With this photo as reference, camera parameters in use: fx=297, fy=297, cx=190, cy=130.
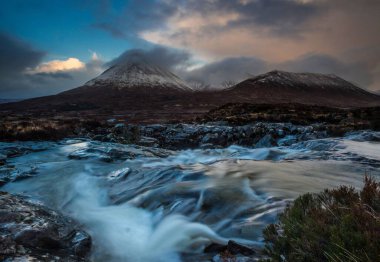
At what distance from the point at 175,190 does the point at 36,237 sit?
401 centimetres

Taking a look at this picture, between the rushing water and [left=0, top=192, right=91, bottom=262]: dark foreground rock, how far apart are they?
0.48 meters

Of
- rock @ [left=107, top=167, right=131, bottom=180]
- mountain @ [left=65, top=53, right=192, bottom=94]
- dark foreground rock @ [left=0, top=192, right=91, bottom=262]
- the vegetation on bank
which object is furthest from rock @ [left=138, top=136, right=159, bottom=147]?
mountain @ [left=65, top=53, right=192, bottom=94]

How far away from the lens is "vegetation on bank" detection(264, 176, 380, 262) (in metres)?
2.86

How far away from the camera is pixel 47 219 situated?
18.8 feet

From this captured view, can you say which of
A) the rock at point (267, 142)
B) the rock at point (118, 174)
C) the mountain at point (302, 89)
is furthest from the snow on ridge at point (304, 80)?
the rock at point (118, 174)

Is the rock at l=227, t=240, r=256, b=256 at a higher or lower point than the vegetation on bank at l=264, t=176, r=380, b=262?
lower

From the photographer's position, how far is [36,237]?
487 centimetres

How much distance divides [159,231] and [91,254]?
151 centimetres

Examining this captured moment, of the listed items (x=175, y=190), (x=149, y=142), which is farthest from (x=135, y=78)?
(x=175, y=190)

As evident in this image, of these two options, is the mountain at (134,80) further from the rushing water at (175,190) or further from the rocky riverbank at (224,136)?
the rushing water at (175,190)

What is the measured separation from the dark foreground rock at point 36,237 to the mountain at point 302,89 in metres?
96.1

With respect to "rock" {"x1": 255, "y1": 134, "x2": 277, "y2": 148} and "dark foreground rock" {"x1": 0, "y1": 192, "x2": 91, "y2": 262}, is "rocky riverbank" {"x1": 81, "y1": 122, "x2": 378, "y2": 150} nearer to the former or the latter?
"rock" {"x1": 255, "y1": 134, "x2": 277, "y2": 148}

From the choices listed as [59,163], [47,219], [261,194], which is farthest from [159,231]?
[59,163]

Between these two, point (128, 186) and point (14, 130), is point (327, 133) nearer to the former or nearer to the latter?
point (128, 186)
